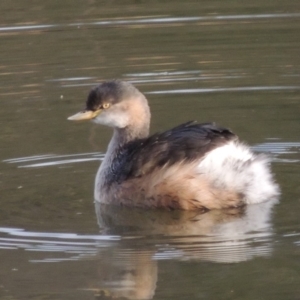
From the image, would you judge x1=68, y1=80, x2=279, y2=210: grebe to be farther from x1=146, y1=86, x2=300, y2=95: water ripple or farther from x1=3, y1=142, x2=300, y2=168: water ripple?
x1=146, y1=86, x2=300, y2=95: water ripple

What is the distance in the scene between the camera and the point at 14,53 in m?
11.9

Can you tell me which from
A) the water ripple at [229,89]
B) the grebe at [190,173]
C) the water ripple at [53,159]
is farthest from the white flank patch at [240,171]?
the water ripple at [229,89]

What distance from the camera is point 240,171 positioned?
6.80 m

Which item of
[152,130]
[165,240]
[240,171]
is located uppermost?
[240,171]

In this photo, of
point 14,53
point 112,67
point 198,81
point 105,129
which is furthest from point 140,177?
point 14,53

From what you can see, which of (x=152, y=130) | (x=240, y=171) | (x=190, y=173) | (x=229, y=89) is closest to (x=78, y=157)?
(x=152, y=130)

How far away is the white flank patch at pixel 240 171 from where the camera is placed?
6.70 m

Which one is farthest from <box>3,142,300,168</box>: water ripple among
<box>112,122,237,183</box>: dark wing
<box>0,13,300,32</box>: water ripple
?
<box>0,13,300,32</box>: water ripple

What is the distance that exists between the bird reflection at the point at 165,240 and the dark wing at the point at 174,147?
295 millimetres

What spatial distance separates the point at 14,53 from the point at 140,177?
5372 mm

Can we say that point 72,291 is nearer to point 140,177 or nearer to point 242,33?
point 140,177

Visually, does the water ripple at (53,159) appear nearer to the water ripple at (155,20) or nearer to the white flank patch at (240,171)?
the white flank patch at (240,171)

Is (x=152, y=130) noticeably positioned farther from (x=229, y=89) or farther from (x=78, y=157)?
(x=229, y=89)

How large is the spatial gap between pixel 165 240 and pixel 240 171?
887mm
